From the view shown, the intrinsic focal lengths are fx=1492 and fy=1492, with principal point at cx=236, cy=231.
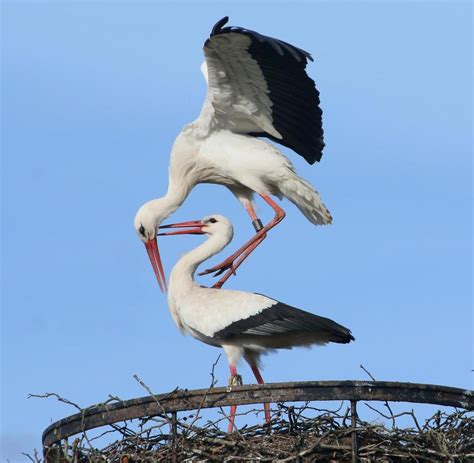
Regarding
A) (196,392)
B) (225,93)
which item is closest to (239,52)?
(225,93)

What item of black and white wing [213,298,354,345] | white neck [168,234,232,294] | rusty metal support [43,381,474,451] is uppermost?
white neck [168,234,232,294]

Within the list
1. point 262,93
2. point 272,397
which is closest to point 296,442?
point 272,397

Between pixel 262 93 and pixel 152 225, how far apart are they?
146cm

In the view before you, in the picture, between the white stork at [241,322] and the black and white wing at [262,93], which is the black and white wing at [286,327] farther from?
the black and white wing at [262,93]

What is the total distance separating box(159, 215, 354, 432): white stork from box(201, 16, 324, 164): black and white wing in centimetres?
202

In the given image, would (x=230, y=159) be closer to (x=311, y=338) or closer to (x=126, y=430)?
(x=311, y=338)

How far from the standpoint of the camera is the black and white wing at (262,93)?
12.2m

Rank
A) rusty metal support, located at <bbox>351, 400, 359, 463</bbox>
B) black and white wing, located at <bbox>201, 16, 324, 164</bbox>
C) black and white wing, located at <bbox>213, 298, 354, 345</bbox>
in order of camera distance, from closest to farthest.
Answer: rusty metal support, located at <bbox>351, 400, 359, 463</bbox> → black and white wing, located at <bbox>213, 298, 354, 345</bbox> → black and white wing, located at <bbox>201, 16, 324, 164</bbox>

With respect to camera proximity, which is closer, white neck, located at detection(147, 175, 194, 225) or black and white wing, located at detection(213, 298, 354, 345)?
black and white wing, located at detection(213, 298, 354, 345)

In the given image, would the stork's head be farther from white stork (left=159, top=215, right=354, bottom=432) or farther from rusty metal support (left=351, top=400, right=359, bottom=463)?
rusty metal support (left=351, top=400, right=359, bottom=463)

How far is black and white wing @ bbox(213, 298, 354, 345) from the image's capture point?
10312 millimetres

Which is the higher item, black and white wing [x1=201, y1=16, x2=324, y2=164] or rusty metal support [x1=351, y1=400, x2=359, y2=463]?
black and white wing [x1=201, y1=16, x2=324, y2=164]

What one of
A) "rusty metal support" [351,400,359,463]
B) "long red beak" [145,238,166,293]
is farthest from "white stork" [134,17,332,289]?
"rusty metal support" [351,400,359,463]

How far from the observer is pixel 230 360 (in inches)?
420
